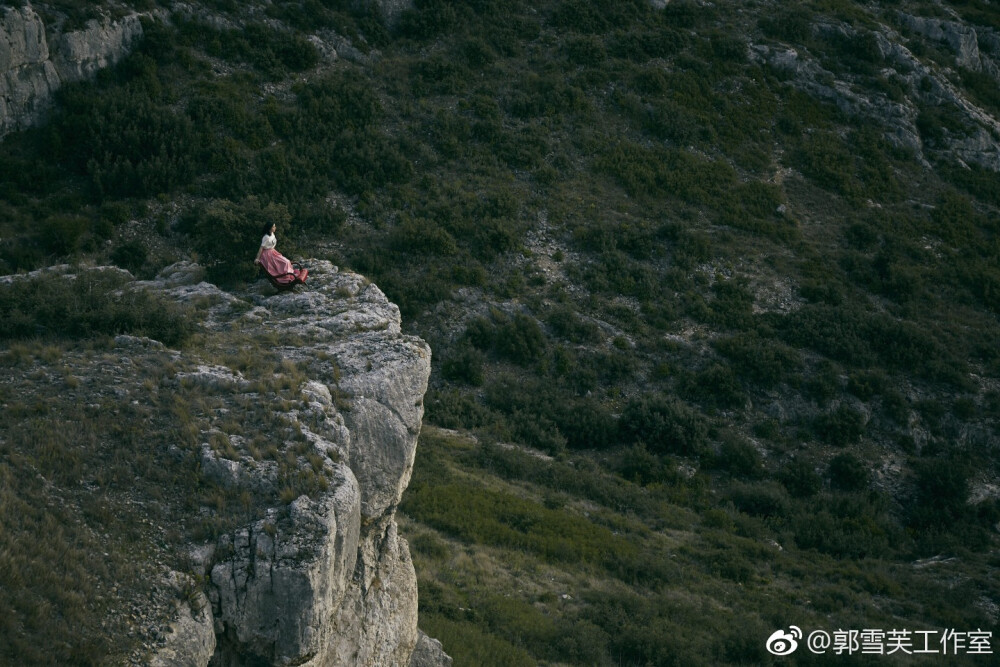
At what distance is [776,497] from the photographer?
87.1 ft

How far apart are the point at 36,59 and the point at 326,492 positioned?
3104 cm

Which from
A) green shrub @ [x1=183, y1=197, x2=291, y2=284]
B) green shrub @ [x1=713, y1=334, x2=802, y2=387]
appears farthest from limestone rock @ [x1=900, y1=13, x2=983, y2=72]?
green shrub @ [x1=183, y1=197, x2=291, y2=284]

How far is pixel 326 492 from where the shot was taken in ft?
31.8

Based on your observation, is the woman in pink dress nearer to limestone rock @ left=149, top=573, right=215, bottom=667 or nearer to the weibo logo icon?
limestone rock @ left=149, top=573, right=215, bottom=667

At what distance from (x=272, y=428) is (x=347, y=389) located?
1.55m

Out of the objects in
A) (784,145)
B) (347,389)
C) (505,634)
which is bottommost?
(505,634)

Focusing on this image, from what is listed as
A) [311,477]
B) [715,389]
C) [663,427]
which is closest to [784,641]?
[663,427]

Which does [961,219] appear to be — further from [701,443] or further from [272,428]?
[272,428]

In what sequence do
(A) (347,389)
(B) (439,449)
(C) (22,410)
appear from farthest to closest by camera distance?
(B) (439,449) → (A) (347,389) → (C) (22,410)

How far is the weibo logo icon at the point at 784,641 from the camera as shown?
18328 millimetres

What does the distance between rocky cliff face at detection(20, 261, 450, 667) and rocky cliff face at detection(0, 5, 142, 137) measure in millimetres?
20700

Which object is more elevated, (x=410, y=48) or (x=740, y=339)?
(x=410, y=48)

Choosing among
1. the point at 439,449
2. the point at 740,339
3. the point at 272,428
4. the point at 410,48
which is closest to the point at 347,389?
the point at 272,428

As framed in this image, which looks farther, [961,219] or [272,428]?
[961,219]
